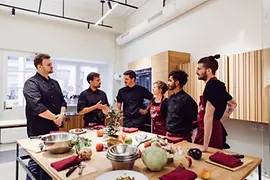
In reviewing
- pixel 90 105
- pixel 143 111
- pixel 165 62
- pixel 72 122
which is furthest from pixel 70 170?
pixel 72 122

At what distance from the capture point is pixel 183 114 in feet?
7.41

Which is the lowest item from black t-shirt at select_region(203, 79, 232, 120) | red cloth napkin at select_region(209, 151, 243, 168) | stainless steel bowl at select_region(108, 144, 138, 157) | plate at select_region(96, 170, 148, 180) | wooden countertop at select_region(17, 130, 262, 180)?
wooden countertop at select_region(17, 130, 262, 180)

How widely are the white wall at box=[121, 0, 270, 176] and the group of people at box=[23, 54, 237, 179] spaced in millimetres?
1387

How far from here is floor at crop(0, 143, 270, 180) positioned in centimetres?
311

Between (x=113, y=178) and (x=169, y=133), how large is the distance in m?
1.21

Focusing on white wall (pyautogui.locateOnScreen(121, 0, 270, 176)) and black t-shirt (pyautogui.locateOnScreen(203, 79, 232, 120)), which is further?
white wall (pyautogui.locateOnScreen(121, 0, 270, 176))

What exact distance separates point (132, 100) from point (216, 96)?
1553 mm

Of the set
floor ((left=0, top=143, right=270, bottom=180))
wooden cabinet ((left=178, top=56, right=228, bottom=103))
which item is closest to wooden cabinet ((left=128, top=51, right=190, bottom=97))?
wooden cabinet ((left=178, top=56, right=228, bottom=103))

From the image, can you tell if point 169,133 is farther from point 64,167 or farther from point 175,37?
point 175,37

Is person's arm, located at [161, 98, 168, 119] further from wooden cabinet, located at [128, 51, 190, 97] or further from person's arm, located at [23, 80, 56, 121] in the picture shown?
wooden cabinet, located at [128, 51, 190, 97]

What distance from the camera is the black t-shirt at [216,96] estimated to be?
1767mm

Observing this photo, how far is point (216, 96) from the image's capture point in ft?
5.82

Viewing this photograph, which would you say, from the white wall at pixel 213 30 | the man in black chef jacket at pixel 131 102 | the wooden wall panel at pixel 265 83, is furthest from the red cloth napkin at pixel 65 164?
the white wall at pixel 213 30

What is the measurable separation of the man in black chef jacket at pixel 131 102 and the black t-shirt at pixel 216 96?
137 cm
